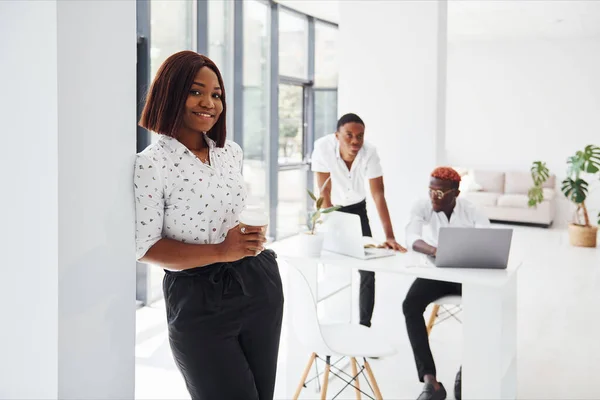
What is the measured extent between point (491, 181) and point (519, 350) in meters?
6.32

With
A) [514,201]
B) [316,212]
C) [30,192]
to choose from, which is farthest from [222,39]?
[514,201]

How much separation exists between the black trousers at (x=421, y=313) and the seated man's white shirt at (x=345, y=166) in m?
0.81

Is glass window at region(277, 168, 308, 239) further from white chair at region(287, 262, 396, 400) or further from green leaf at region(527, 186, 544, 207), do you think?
white chair at region(287, 262, 396, 400)

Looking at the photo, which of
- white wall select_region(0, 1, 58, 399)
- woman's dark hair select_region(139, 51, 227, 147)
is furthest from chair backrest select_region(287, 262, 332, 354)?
white wall select_region(0, 1, 58, 399)

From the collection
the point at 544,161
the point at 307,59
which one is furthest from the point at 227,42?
the point at 544,161

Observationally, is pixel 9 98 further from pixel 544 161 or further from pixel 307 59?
pixel 544 161

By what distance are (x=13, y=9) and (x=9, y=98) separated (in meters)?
0.18

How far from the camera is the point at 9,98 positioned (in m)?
1.16

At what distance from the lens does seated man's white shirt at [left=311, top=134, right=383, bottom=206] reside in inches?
147

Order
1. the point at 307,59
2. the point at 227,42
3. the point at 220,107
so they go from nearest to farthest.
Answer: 1. the point at 220,107
2. the point at 227,42
3. the point at 307,59

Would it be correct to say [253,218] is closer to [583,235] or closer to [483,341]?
[483,341]

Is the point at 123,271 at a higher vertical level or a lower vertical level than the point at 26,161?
lower

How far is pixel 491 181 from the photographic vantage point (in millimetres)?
9750

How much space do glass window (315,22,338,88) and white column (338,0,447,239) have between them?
3855mm
